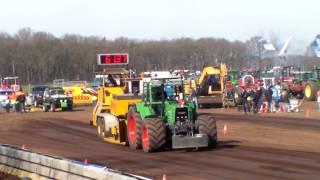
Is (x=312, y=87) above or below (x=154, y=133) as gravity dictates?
above

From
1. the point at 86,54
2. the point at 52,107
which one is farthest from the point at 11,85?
the point at 86,54

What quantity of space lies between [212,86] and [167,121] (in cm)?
2593

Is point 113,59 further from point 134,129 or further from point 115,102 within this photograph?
point 134,129

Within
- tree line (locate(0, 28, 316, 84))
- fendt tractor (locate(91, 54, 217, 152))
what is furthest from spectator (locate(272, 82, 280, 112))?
tree line (locate(0, 28, 316, 84))

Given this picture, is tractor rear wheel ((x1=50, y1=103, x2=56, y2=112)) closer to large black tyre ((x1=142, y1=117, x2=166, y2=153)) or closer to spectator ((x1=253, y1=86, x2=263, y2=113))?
spectator ((x1=253, y1=86, x2=263, y2=113))

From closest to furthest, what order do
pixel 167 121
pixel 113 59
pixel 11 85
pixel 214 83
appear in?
1. pixel 167 121
2. pixel 113 59
3. pixel 214 83
4. pixel 11 85

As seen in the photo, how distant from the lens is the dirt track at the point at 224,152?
548 inches

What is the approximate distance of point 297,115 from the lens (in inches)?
1298

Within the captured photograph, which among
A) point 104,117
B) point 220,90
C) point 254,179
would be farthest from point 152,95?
point 220,90

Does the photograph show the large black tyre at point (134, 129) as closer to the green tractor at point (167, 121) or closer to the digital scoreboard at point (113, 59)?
the green tractor at point (167, 121)

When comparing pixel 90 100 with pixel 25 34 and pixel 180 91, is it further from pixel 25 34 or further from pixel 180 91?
pixel 25 34

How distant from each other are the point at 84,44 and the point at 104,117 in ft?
404

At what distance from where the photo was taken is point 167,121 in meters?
18.1

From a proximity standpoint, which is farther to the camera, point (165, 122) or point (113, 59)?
point (113, 59)
